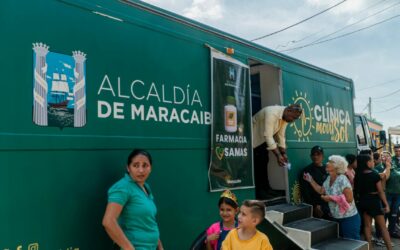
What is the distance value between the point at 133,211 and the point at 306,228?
8.80ft

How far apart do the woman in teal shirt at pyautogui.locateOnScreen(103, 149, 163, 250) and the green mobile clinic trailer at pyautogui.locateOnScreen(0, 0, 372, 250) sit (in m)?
0.23

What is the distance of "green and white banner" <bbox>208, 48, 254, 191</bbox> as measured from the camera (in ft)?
12.8

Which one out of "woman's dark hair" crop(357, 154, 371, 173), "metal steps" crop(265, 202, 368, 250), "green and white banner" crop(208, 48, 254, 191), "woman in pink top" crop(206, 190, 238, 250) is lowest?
"metal steps" crop(265, 202, 368, 250)

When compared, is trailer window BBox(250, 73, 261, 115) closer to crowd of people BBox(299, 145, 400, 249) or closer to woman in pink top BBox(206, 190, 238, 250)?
crowd of people BBox(299, 145, 400, 249)

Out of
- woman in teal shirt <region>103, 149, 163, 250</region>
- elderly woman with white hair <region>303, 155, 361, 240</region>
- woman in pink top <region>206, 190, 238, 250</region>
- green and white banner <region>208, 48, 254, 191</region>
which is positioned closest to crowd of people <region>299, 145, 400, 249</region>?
elderly woman with white hair <region>303, 155, 361, 240</region>

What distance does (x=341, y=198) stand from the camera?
4.84 metres

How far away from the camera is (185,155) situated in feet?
11.7

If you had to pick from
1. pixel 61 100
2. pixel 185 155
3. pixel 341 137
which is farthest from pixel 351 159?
pixel 61 100

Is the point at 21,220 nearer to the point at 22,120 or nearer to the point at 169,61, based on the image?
the point at 22,120

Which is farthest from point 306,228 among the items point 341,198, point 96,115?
point 96,115

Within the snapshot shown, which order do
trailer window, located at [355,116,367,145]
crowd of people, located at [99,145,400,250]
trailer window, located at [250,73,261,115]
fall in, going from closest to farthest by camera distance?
crowd of people, located at [99,145,400,250], trailer window, located at [250,73,261,115], trailer window, located at [355,116,367,145]

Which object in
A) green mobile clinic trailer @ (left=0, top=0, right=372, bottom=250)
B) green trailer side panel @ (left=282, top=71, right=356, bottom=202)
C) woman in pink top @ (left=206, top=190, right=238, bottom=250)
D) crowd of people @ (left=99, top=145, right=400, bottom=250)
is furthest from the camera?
green trailer side panel @ (left=282, top=71, right=356, bottom=202)

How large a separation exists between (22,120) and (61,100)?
0.31 m

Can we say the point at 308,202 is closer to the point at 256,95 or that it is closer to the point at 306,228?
the point at 306,228
